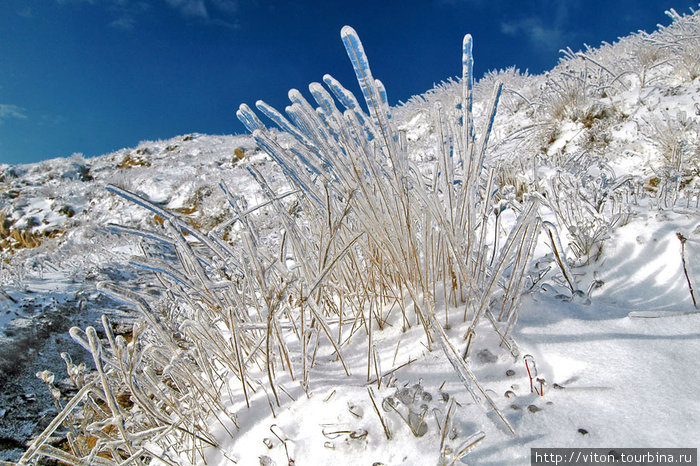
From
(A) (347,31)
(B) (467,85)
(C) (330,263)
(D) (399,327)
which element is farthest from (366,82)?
(D) (399,327)

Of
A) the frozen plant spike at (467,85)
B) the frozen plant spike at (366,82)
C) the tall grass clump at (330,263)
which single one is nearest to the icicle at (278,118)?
the tall grass clump at (330,263)

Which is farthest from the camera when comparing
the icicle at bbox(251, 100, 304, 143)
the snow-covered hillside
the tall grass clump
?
the icicle at bbox(251, 100, 304, 143)

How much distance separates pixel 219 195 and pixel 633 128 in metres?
7.48

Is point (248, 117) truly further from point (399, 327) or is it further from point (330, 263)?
point (399, 327)

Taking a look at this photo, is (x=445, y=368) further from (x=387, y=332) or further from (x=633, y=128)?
(x=633, y=128)

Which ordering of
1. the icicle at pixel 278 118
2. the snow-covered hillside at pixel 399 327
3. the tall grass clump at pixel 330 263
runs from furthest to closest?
the icicle at pixel 278 118 → the tall grass clump at pixel 330 263 → the snow-covered hillside at pixel 399 327

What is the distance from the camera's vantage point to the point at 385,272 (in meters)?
1.17

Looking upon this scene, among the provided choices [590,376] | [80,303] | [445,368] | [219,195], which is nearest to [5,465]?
[445,368]

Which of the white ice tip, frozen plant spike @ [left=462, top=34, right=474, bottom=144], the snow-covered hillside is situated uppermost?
the white ice tip

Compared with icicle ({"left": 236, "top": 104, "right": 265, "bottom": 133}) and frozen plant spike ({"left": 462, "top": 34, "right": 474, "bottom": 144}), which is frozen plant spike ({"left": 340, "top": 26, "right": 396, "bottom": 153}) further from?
icicle ({"left": 236, "top": 104, "right": 265, "bottom": 133})

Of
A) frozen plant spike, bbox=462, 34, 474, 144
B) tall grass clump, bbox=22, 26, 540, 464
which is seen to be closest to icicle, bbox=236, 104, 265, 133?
tall grass clump, bbox=22, 26, 540, 464

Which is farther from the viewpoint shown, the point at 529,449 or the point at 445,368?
the point at 445,368

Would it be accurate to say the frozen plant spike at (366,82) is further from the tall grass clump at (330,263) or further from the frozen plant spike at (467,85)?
the frozen plant spike at (467,85)

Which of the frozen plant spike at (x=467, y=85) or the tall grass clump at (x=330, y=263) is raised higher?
the frozen plant spike at (x=467, y=85)
